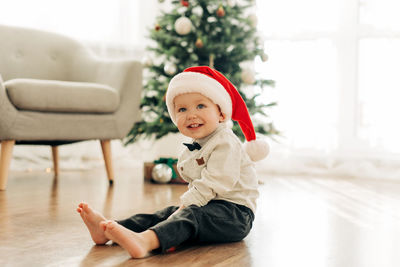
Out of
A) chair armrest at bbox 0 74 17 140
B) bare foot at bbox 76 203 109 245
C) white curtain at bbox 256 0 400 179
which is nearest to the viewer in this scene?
bare foot at bbox 76 203 109 245

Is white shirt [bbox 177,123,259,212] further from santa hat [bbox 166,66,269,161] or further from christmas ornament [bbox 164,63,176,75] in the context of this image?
christmas ornament [bbox 164,63,176,75]

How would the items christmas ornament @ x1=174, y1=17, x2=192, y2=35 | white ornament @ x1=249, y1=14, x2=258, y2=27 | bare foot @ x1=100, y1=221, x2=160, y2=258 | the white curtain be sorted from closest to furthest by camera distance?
bare foot @ x1=100, y1=221, x2=160, y2=258 → christmas ornament @ x1=174, y1=17, x2=192, y2=35 → white ornament @ x1=249, y1=14, x2=258, y2=27 → the white curtain

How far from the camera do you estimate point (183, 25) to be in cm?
262

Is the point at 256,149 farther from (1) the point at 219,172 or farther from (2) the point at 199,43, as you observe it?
(2) the point at 199,43

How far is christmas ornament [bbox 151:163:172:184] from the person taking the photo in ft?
8.32

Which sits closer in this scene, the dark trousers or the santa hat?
the dark trousers

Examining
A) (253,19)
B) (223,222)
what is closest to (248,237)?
(223,222)

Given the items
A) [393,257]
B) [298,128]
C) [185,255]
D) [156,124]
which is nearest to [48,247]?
[185,255]

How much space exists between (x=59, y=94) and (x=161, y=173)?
68cm

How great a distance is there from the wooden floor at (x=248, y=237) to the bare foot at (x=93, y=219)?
0.03m

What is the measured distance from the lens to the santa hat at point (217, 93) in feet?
4.11

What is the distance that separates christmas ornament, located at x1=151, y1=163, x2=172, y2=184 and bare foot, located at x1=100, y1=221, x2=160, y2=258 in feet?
4.92

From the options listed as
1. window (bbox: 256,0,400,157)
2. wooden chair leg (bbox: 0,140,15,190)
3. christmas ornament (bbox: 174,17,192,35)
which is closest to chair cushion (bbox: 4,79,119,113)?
wooden chair leg (bbox: 0,140,15,190)

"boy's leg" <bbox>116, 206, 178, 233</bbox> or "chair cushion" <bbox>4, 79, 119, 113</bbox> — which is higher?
"chair cushion" <bbox>4, 79, 119, 113</bbox>
